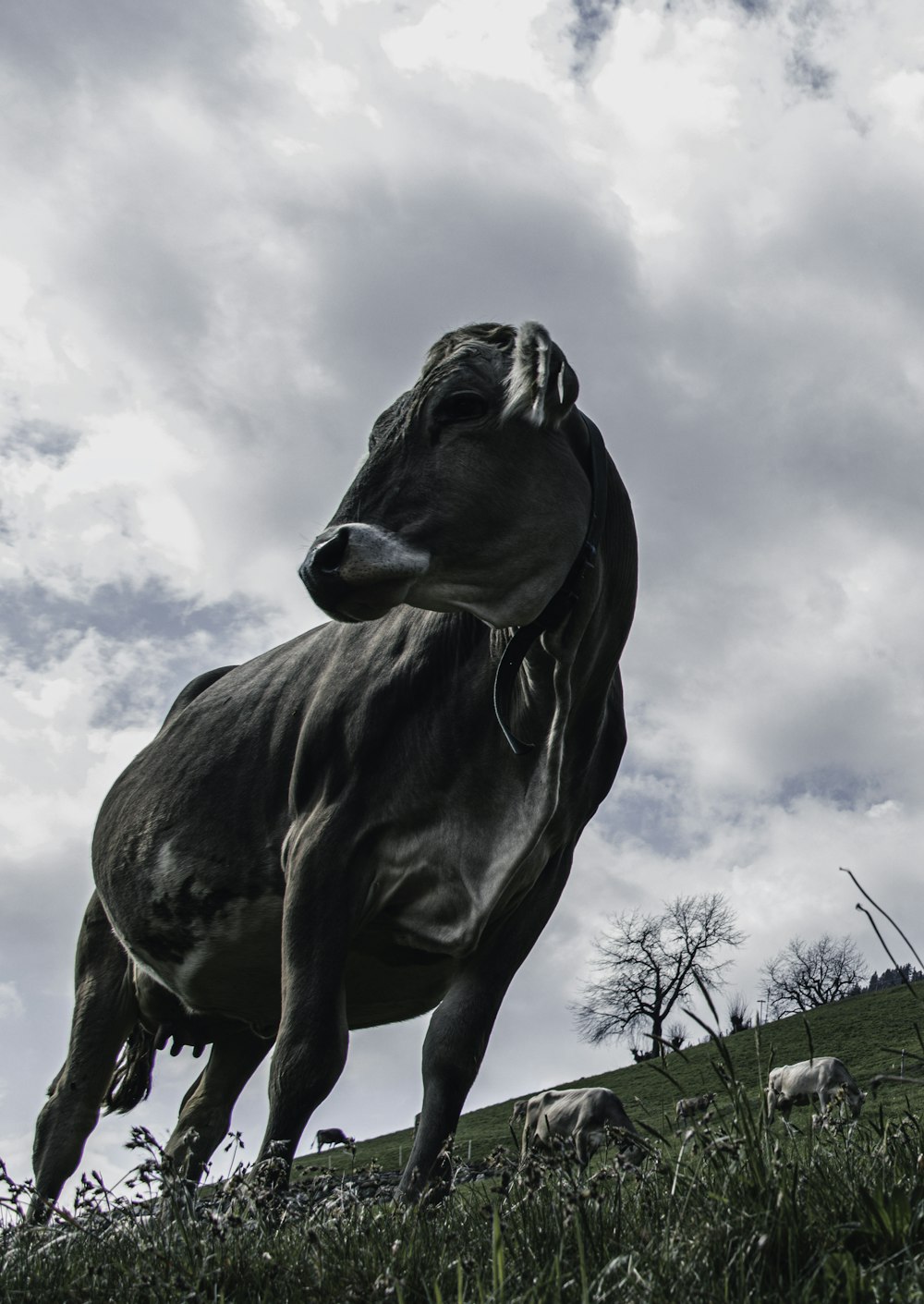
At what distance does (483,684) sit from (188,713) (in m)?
2.43

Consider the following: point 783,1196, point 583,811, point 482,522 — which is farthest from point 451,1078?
point 783,1196

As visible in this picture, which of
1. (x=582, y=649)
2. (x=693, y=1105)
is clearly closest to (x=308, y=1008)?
(x=582, y=649)

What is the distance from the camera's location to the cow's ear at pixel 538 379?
461 centimetres

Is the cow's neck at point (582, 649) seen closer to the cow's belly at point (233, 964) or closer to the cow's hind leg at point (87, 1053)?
the cow's belly at point (233, 964)

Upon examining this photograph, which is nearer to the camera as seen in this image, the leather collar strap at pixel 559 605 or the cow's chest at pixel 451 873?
the leather collar strap at pixel 559 605

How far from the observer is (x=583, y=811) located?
5.51 m

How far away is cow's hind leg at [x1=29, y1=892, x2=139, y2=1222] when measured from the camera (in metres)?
6.62

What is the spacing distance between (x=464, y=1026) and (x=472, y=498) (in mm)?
2152

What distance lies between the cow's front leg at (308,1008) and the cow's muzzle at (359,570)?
1.16m

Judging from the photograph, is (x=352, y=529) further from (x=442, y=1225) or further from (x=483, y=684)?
(x=442, y=1225)

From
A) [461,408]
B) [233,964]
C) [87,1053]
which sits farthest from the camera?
[87,1053]

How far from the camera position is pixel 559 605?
15.7 ft

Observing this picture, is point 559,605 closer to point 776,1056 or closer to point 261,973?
point 261,973

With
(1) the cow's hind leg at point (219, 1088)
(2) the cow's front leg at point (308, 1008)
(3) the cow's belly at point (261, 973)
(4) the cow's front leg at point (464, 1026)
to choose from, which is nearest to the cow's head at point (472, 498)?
(2) the cow's front leg at point (308, 1008)
